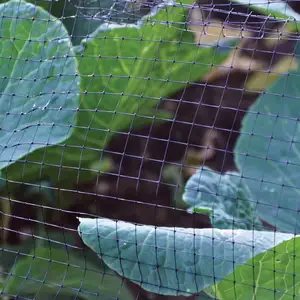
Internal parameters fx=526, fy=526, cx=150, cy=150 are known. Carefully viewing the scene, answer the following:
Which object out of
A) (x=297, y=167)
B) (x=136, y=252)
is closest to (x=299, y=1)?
(x=297, y=167)

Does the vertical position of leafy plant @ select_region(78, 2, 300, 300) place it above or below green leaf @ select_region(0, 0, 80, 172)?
below

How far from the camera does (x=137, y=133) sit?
3.26ft

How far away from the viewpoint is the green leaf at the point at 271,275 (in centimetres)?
84

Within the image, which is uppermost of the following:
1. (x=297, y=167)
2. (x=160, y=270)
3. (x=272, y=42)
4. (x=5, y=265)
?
(x=272, y=42)

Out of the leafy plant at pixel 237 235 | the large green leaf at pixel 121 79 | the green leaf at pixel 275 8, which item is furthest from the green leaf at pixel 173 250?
the green leaf at pixel 275 8

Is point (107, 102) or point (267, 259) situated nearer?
point (267, 259)

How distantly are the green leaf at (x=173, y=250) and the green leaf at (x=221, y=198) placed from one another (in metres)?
0.04

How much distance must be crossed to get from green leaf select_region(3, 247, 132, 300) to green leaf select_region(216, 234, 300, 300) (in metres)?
0.22

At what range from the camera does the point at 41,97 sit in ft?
3.19

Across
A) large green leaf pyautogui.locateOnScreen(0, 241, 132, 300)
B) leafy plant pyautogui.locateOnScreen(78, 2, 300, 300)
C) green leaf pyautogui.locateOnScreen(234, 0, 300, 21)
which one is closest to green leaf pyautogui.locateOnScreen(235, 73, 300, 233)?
leafy plant pyautogui.locateOnScreen(78, 2, 300, 300)

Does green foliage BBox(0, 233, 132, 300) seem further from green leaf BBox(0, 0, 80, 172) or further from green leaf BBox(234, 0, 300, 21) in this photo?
green leaf BBox(234, 0, 300, 21)

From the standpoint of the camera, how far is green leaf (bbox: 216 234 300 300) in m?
0.84

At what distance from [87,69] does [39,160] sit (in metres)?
0.20

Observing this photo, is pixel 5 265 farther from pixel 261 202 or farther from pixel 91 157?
pixel 261 202
